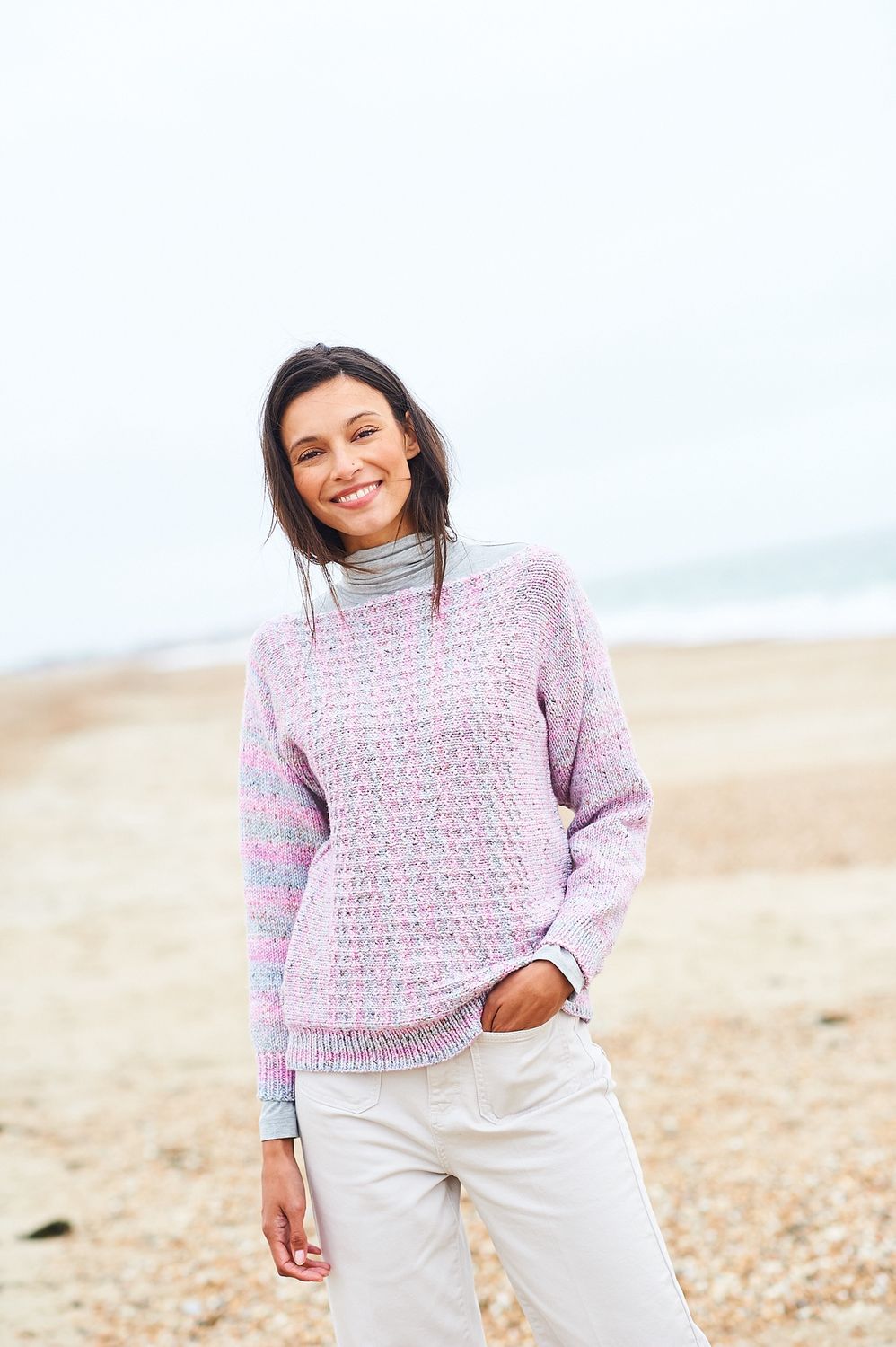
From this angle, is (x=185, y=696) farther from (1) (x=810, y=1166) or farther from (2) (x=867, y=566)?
(2) (x=867, y=566)

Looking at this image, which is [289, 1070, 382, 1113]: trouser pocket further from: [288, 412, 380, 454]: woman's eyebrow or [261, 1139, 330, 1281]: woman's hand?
[288, 412, 380, 454]: woman's eyebrow

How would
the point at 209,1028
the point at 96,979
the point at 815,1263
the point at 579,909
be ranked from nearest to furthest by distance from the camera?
the point at 579,909 < the point at 815,1263 < the point at 209,1028 < the point at 96,979

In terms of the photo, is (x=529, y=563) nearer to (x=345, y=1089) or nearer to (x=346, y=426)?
(x=346, y=426)

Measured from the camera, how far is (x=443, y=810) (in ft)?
6.05

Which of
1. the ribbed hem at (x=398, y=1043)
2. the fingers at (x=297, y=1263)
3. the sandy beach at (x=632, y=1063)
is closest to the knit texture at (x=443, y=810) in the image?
the ribbed hem at (x=398, y=1043)

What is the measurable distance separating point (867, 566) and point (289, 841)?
5385 cm

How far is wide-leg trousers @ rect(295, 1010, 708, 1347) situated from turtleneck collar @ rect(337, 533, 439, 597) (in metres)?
0.78

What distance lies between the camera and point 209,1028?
234 inches

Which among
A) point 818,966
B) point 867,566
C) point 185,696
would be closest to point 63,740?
point 185,696

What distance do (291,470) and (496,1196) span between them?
1.28 meters

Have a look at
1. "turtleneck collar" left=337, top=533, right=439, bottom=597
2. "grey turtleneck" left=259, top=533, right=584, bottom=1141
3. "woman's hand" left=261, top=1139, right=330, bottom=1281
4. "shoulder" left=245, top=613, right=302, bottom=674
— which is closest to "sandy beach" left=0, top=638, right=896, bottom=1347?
"woman's hand" left=261, top=1139, right=330, bottom=1281

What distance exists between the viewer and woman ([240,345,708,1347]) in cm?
177

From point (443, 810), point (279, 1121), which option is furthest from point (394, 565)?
point (279, 1121)

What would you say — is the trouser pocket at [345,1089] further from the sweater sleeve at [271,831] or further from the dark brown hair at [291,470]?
the dark brown hair at [291,470]
